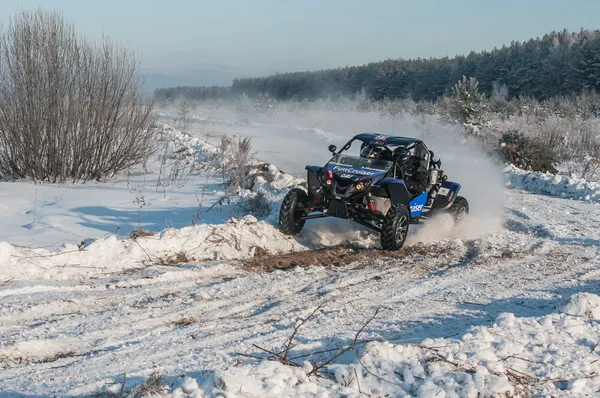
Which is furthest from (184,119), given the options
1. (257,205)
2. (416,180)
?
(416,180)

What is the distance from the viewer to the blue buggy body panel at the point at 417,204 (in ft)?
33.5

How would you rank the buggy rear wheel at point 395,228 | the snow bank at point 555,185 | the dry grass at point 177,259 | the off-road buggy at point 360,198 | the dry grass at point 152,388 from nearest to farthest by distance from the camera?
the dry grass at point 152,388 < the dry grass at point 177,259 < the buggy rear wheel at point 395,228 < the off-road buggy at point 360,198 < the snow bank at point 555,185

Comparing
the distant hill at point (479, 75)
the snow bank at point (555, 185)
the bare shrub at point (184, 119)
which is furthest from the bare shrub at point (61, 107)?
the distant hill at point (479, 75)

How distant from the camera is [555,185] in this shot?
17.1 m

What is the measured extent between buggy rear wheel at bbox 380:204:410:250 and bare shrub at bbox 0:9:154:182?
365 inches

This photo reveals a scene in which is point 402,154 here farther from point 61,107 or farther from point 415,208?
point 61,107

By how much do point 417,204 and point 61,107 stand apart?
374 inches

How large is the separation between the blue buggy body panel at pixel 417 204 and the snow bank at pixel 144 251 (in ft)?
6.73

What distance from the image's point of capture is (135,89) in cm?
1614

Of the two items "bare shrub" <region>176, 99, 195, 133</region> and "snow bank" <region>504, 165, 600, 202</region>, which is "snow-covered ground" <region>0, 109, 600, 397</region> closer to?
"snow bank" <region>504, 165, 600, 202</region>

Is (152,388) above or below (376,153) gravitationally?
below

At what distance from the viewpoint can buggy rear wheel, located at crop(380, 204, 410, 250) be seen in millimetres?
9062

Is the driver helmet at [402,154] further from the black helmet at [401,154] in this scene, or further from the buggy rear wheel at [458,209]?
the buggy rear wheel at [458,209]

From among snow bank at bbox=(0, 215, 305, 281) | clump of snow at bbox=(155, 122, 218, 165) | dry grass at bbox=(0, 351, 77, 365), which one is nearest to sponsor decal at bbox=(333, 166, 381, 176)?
snow bank at bbox=(0, 215, 305, 281)
